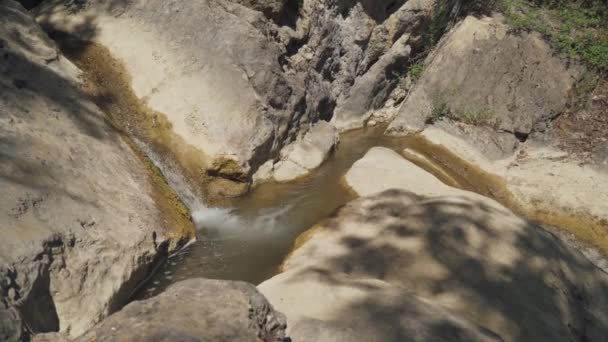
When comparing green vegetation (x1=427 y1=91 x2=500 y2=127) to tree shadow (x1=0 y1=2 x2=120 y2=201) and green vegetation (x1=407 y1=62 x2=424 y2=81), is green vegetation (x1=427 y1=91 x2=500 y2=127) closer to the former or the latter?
green vegetation (x1=407 y1=62 x2=424 y2=81)

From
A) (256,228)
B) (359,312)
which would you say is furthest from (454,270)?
(256,228)

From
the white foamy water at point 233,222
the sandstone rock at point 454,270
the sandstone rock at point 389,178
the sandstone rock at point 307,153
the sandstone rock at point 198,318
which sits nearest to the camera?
the sandstone rock at point 198,318

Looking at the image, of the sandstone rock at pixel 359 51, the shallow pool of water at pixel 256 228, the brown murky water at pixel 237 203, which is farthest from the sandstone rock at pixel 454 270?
the sandstone rock at pixel 359 51

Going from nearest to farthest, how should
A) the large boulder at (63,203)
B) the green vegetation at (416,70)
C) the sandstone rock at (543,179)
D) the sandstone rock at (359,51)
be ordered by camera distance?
1. the large boulder at (63,203)
2. the sandstone rock at (543,179)
3. the sandstone rock at (359,51)
4. the green vegetation at (416,70)

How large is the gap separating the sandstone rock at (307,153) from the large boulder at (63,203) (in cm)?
214

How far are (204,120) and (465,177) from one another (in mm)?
4649

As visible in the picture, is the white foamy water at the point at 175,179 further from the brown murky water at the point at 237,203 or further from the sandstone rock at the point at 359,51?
the sandstone rock at the point at 359,51

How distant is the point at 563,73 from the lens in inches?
383

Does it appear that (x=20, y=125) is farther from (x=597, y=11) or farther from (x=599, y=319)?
(x=597, y=11)

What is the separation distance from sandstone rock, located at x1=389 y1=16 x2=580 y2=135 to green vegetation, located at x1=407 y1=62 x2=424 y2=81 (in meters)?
0.64

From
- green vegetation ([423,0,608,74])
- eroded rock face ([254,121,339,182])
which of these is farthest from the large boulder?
green vegetation ([423,0,608,74])

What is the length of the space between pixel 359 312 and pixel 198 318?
157 centimetres

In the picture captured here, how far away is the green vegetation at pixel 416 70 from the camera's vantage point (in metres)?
11.3

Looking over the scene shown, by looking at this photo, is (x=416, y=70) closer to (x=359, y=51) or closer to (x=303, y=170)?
(x=359, y=51)
